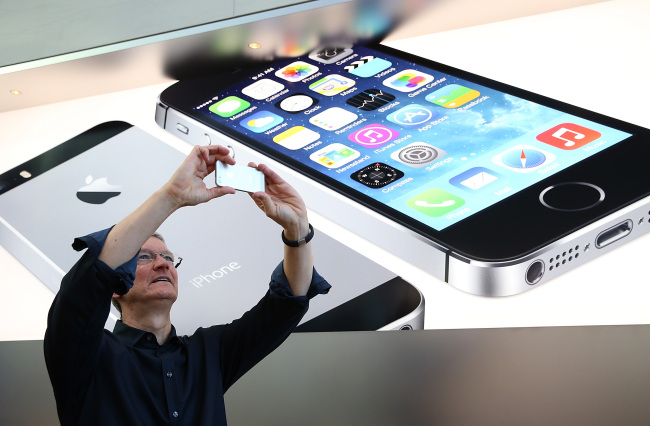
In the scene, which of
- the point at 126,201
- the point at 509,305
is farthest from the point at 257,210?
the point at 509,305

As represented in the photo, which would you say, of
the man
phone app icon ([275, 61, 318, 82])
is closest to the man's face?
the man

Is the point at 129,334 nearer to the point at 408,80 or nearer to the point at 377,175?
the point at 377,175

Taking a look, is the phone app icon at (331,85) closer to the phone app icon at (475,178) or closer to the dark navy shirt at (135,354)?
the phone app icon at (475,178)

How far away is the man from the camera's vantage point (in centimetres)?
105

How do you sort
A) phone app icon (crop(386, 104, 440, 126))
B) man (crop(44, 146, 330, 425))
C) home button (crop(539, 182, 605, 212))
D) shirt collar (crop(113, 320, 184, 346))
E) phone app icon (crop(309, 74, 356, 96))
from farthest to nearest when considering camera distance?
phone app icon (crop(309, 74, 356, 96)) < phone app icon (crop(386, 104, 440, 126)) < home button (crop(539, 182, 605, 212)) < shirt collar (crop(113, 320, 184, 346)) < man (crop(44, 146, 330, 425))

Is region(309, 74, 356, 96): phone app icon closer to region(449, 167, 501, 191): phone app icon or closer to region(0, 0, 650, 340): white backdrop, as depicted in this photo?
region(0, 0, 650, 340): white backdrop

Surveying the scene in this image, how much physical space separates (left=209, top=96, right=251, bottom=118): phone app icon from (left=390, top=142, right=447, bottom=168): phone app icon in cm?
31

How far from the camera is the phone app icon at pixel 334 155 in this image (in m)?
1.52

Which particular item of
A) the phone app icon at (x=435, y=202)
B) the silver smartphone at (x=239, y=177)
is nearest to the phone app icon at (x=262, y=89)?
the phone app icon at (x=435, y=202)

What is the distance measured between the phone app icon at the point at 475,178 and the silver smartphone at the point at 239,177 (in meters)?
0.34

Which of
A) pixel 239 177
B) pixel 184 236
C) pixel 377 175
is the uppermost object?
pixel 239 177

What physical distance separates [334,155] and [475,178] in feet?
0.75

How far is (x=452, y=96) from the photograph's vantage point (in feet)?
5.32

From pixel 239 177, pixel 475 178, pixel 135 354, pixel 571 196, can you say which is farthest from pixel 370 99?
pixel 135 354
